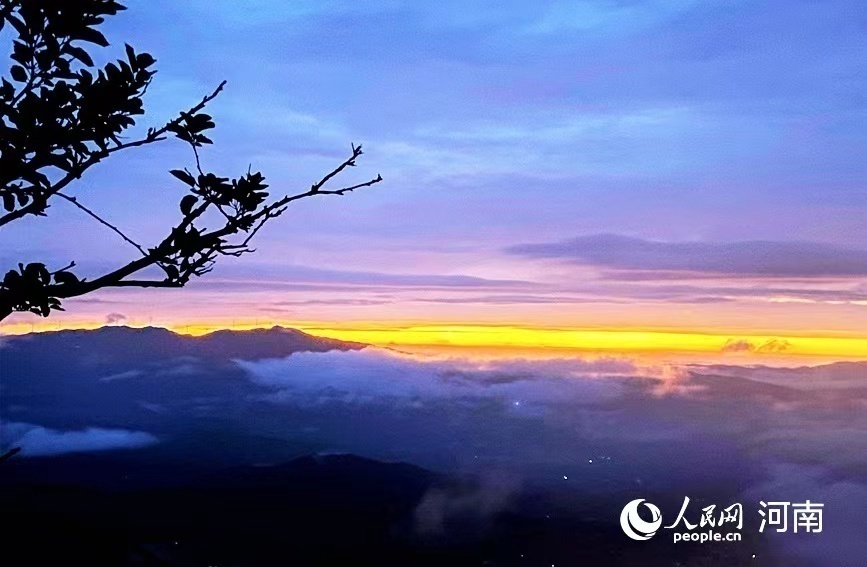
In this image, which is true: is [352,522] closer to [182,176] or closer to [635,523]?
[635,523]

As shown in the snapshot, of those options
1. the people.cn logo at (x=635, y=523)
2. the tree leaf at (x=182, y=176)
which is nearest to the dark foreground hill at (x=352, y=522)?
the people.cn logo at (x=635, y=523)

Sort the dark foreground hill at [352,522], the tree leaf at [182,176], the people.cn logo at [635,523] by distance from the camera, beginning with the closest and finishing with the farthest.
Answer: the tree leaf at [182,176], the people.cn logo at [635,523], the dark foreground hill at [352,522]

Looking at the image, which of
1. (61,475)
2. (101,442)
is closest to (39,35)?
(61,475)

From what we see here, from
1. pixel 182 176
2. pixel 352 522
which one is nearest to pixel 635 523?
pixel 182 176

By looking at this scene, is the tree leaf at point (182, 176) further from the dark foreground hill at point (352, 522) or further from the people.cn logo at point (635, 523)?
the dark foreground hill at point (352, 522)

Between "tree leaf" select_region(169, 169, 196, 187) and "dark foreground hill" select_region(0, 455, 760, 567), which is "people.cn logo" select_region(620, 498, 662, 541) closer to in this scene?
"tree leaf" select_region(169, 169, 196, 187)

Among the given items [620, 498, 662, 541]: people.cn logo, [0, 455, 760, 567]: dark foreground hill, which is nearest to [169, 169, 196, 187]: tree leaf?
[620, 498, 662, 541]: people.cn logo

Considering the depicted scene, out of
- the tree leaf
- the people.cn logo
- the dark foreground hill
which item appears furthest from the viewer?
the dark foreground hill

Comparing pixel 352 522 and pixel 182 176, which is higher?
pixel 182 176

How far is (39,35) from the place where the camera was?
562 centimetres

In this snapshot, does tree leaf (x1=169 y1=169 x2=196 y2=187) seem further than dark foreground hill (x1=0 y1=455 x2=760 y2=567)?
No

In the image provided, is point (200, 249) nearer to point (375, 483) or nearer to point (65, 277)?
point (65, 277)

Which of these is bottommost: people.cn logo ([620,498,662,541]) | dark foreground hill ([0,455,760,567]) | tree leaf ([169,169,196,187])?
dark foreground hill ([0,455,760,567])

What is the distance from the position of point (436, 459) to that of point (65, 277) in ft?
438
